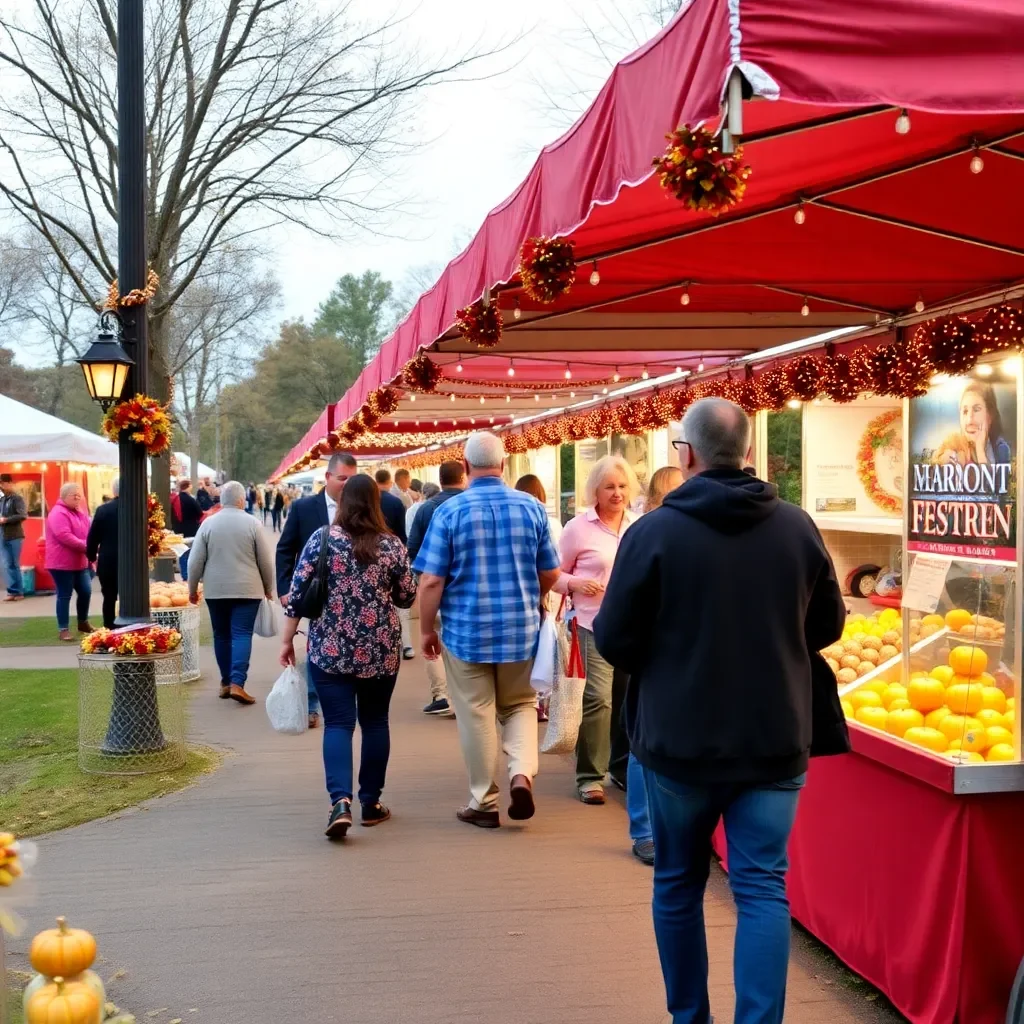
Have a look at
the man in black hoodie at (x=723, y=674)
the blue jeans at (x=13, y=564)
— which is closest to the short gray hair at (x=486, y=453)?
the man in black hoodie at (x=723, y=674)

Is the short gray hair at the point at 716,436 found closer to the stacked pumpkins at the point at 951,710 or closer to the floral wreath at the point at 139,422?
the stacked pumpkins at the point at 951,710

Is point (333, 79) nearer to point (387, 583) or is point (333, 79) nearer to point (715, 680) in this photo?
point (387, 583)

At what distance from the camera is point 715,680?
3193 millimetres

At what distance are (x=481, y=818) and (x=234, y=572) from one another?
14.9 feet

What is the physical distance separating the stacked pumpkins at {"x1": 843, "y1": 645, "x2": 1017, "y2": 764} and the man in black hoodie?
3.07 feet

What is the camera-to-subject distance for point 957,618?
4.52 meters

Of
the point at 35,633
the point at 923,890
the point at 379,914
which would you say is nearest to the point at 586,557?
the point at 379,914

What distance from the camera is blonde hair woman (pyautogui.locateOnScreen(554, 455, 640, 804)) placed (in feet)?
21.0

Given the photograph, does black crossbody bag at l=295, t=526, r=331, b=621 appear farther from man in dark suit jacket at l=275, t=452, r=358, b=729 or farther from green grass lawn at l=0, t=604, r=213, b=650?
green grass lawn at l=0, t=604, r=213, b=650

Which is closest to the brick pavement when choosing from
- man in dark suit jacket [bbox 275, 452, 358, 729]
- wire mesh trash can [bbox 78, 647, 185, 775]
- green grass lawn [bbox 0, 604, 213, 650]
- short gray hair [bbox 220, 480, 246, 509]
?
wire mesh trash can [bbox 78, 647, 185, 775]

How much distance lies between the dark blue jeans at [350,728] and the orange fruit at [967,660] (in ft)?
9.42

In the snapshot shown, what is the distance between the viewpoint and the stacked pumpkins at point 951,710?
403 centimetres

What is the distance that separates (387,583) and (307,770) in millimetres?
2128

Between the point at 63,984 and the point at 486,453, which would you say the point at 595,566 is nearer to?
the point at 486,453
